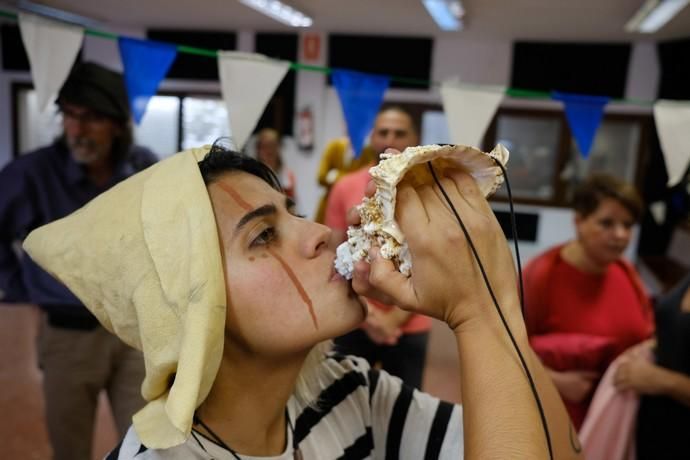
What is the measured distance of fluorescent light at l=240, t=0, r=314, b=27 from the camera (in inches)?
196

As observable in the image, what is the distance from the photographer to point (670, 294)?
1.81 meters

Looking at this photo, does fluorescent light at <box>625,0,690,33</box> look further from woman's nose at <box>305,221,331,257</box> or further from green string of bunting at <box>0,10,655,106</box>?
woman's nose at <box>305,221,331,257</box>

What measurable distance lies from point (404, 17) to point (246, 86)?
4.05m

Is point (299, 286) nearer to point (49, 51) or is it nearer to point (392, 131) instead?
point (49, 51)

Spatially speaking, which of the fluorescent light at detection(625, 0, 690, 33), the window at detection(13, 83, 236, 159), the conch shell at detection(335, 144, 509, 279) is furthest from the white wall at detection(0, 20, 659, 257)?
the conch shell at detection(335, 144, 509, 279)

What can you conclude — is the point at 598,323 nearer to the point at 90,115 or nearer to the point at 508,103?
the point at 90,115

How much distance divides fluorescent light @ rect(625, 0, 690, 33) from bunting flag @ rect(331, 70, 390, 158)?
9.30 ft

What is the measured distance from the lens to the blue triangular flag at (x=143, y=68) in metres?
2.04

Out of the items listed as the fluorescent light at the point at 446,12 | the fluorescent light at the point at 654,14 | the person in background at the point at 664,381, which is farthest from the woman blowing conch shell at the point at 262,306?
the fluorescent light at the point at 654,14

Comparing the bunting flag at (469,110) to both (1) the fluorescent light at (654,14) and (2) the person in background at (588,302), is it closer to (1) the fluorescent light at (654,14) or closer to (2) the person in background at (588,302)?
(2) the person in background at (588,302)

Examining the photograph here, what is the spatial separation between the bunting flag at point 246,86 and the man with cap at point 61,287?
45 cm

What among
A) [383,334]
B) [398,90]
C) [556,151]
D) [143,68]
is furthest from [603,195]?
[398,90]

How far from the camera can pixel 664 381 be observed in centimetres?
168

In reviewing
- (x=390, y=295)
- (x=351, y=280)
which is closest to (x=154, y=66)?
(x=351, y=280)
